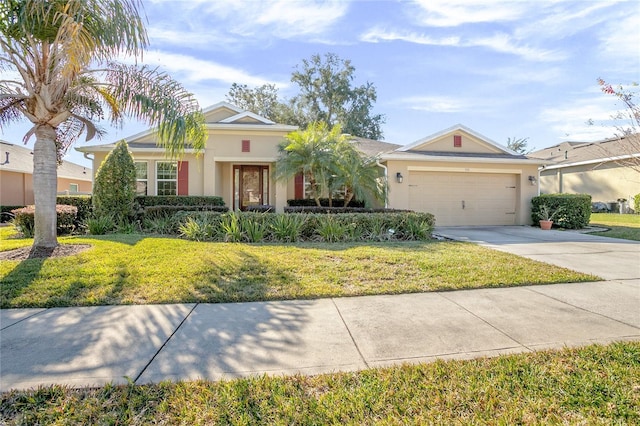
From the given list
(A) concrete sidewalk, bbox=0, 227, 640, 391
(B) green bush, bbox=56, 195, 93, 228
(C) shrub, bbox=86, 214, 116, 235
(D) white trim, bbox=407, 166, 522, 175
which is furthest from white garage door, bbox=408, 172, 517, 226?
(B) green bush, bbox=56, 195, 93, 228

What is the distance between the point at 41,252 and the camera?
6.57 meters

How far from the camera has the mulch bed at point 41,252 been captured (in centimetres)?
642

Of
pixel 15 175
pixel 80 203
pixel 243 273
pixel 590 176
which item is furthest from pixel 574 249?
pixel 15 175

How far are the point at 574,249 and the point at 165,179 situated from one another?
14.5 m

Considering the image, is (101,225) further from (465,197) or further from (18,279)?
(465,197)

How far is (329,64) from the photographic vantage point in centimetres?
2998

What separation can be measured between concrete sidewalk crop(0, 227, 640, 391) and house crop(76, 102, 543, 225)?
883 cm

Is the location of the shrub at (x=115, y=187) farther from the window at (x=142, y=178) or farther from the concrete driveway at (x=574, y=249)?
the concrete driveway at (x=574, y=249)

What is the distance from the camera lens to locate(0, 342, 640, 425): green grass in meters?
2.13

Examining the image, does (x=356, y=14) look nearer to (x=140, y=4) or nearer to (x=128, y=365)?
(x=140, y=4)

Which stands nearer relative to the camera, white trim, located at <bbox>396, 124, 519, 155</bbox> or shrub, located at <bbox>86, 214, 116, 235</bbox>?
shrub, located at <bbox>86, 214, 116, 235</bbox>

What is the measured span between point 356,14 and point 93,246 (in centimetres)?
905

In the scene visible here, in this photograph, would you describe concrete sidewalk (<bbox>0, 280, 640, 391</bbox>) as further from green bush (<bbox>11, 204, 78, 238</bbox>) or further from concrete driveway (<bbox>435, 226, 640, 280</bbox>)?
green bush (<bbox>11, 204, 78, 238</bbox>)

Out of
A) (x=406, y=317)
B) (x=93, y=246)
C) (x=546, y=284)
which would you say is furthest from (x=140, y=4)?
(x=546, y=284)
